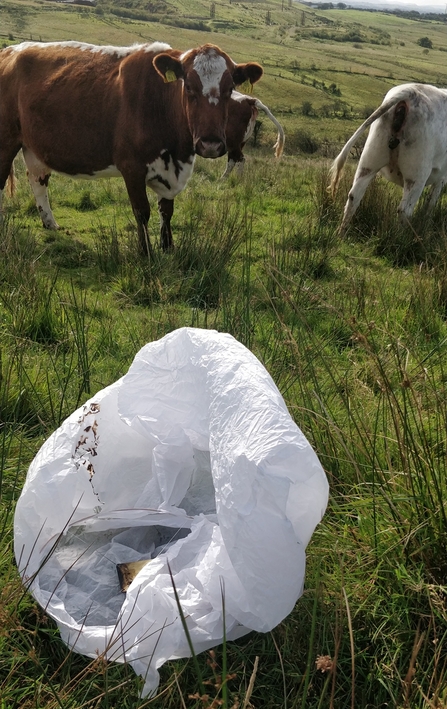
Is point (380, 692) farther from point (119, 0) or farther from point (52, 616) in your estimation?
point (119, 0)

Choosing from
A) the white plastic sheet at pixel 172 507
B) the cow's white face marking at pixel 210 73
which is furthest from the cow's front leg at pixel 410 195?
the white plastic sheet at pixel 172 507

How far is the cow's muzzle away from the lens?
15.1 feet

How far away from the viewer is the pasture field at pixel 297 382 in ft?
4.73

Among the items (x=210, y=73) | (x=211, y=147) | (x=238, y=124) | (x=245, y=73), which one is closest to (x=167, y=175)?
(x=211, y=147)

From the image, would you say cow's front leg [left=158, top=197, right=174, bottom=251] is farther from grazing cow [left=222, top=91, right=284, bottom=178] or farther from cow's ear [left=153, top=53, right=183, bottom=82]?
grazing cow [left=222, top=91, right=284, bottom=178]

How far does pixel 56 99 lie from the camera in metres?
5.49

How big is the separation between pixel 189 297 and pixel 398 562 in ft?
9.22

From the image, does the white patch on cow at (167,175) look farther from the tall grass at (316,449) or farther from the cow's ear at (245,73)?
the cow's ear at (245,73)

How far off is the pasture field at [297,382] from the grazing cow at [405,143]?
0.80 ft

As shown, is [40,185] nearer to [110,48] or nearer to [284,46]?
[110,48]

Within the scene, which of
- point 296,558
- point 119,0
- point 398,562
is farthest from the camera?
point 119,0

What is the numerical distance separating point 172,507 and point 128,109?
4167 mm

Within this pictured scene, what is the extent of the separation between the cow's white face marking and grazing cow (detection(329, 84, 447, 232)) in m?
1.54

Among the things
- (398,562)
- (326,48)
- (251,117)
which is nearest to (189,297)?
(398,562)
